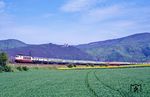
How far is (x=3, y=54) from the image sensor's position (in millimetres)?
105438

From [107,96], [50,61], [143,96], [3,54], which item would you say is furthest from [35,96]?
[50,61]

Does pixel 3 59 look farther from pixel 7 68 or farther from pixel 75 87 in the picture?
pixel 75 87

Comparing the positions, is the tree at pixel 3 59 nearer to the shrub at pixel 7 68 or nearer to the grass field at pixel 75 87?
the shrub at pixel 7 68

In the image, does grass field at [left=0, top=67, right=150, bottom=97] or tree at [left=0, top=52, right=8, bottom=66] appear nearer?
grass field at [left=0, top=67, right=150, bottom=97]

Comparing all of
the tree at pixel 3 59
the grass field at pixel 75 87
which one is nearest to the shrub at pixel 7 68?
the tree at pixel 3 59

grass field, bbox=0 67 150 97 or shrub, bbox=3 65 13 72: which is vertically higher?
shrub, bbox=3 65 13 72

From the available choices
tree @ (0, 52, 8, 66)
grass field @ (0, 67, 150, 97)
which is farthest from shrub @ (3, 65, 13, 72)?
grass field @ (0, 67, 150, 97)

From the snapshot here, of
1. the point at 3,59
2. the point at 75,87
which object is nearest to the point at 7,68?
the point at 3,59

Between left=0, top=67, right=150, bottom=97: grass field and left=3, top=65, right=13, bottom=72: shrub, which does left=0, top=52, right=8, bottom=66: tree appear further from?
left=0, top=67, right=150, bottom=97: grass field

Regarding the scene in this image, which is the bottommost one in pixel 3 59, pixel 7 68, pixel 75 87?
pixel 75 87

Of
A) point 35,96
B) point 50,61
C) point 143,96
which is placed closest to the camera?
point 143,96

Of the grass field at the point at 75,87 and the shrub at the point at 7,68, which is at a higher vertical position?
the shrub at the point at 7,68

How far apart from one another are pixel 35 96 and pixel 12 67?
7174cm

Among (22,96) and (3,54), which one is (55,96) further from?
(3,54)
